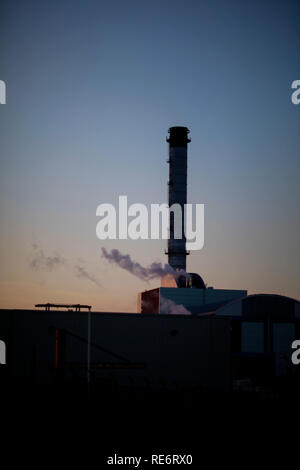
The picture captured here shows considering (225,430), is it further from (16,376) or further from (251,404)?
(16,376)

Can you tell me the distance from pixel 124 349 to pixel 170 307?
2596 cm

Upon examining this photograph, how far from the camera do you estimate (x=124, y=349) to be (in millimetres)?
31031

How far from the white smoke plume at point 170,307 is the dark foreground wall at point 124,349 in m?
23.7

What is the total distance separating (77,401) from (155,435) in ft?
20.2

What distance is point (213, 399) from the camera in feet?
91.8

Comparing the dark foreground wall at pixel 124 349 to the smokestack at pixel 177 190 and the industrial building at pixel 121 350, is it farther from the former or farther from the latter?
the smokestack at pixel 177 190

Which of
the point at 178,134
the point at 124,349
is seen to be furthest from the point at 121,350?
the point at 178,134

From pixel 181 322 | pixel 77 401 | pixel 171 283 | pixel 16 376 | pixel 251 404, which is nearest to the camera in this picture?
pixel 77 401

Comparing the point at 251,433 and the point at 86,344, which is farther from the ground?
the point at 86,344

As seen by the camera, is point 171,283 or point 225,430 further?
point 171,283

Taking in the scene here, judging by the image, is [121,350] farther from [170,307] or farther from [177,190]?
[177,190]

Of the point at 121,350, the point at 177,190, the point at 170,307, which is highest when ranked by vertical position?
the point at 177,190

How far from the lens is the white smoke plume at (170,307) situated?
5647cm
